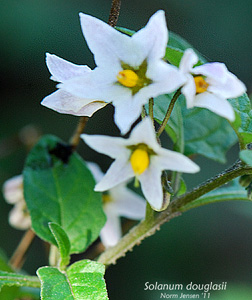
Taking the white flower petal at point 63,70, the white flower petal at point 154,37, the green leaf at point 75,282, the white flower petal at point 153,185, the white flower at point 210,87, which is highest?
the white flower petal at point 154,37

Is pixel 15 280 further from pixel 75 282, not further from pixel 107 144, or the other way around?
pixel 107 144

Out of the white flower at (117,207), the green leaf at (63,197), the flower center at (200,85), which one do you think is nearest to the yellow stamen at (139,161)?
the flower center at (200,85)

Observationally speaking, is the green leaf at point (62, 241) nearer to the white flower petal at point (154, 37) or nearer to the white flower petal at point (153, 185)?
the white flower petal at point (153, 185)

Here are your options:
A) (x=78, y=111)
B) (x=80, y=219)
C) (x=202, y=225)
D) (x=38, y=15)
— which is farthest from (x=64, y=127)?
(x=78, y=111)

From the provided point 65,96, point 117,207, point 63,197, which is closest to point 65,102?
point 65,96

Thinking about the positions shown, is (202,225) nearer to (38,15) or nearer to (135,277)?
(135,277)
